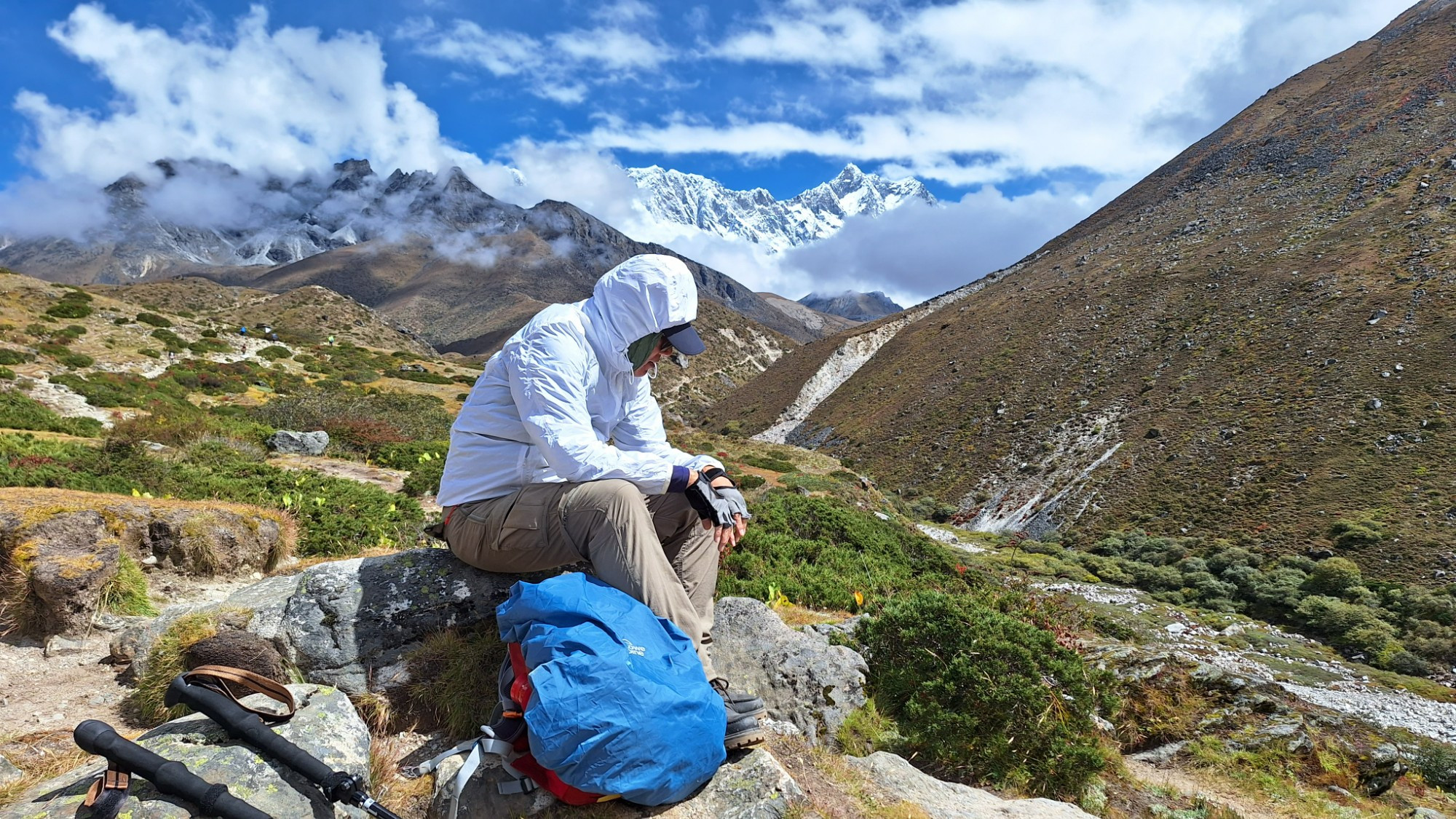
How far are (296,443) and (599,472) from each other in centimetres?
1233

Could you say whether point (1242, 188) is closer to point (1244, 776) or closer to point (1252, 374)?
point (1252, 374)

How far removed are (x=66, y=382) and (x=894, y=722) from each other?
73.7 ft

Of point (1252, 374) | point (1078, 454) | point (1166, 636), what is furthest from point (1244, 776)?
point (1252, 374)

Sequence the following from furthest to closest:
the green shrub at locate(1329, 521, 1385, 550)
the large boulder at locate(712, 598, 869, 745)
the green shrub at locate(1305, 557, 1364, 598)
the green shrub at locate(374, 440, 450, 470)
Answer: the green shrub at locate(1329, 521, 1385, 550) < the green shrub at locate(1305, 557, 1364, 598) < the green shrub at locate(374, 440, 450, 470) < the large boulder at locate(712, 598, 869, 745)

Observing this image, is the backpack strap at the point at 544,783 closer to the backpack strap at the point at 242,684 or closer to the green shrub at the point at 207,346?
the backpack strap at the point at 242,684

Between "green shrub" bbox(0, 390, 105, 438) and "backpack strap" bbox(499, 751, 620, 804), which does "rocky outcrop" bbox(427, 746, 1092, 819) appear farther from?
"green shrub" bbox(0, 390, 105, 438)

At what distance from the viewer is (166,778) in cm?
257

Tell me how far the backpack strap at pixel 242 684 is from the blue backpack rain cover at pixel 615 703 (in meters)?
1.20

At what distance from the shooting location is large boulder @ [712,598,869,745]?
4777 mm

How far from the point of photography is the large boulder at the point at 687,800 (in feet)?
10.4

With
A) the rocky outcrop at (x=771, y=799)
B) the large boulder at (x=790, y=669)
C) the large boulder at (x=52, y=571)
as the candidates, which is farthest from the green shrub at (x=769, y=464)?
the rocky outcrop at (x=771, y=799)

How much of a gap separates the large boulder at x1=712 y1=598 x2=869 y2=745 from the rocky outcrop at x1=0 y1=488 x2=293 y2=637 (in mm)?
4605

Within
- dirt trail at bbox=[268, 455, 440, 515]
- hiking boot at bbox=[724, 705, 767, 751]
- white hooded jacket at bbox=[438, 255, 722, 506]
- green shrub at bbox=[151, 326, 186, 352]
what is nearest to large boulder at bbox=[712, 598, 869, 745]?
hiking boot at bbox=[724, 705, 767, 751]

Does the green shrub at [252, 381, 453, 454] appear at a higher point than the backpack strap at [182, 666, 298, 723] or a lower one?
higher
